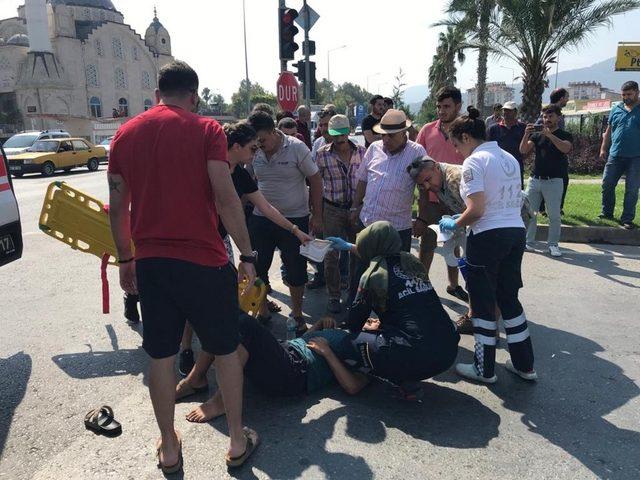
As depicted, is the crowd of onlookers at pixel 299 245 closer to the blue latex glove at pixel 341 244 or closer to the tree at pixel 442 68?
the blue latex glove at pixel 341 244

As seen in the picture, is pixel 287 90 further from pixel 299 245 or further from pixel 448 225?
pixel 448 225

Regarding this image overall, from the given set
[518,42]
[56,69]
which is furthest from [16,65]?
[518,42]

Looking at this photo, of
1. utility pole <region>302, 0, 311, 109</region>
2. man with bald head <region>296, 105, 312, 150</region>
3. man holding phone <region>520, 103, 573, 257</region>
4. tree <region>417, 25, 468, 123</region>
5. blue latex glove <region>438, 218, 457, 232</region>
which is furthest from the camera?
tree <region>417, 25, 468, 123</region>

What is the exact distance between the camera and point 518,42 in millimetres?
14477

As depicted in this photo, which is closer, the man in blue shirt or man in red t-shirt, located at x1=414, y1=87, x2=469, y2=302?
man in red t-shirt, located at x1=414, y1=87, x2=469, y2=302

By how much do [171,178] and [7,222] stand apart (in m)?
2.15

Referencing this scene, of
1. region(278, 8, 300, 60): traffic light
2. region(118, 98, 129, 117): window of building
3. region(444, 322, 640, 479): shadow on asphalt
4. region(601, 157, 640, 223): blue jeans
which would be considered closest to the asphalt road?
region(444, 322, 640, 479): shadow on asphalt

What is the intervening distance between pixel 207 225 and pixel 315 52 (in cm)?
848

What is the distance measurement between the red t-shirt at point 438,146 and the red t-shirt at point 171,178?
10.2 feet

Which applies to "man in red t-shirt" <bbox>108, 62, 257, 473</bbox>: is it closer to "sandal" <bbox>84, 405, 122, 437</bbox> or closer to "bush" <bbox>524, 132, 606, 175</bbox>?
"sandal" <bbox>84, 405, 122, 437</bbox>

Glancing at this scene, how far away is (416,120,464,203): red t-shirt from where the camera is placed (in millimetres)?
4891

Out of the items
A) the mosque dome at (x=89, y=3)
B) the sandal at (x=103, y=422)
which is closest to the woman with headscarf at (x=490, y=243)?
the sandal at (x=103, y=422)

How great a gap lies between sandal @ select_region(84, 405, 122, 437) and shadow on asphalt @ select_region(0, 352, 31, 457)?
44 cm

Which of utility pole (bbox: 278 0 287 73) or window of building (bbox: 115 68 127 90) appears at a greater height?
window of building (bbox: 115 68 127 90)
